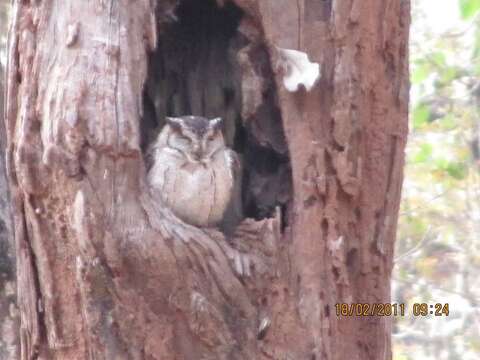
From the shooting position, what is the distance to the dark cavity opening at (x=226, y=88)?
11.1 feet

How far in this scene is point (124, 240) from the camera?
2734mm

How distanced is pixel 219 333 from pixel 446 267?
5.46m

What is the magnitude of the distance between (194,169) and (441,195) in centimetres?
306

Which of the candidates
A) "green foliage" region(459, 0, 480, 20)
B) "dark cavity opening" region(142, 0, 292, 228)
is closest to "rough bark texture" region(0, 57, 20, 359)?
"dark cavity opening" region(142, 0, 292, 228)

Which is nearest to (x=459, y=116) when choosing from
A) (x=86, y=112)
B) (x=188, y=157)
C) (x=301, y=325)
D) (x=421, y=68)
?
(x=421, y=68)

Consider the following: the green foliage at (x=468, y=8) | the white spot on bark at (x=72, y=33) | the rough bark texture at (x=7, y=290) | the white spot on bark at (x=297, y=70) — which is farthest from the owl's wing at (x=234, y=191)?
the green foliage at (x=468, y=8)

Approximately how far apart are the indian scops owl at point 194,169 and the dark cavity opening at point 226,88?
0.10 m

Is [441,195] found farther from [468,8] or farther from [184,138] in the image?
[184,138]

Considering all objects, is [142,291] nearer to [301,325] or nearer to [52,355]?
[52,355]

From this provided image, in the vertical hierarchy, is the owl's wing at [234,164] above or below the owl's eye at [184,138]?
below

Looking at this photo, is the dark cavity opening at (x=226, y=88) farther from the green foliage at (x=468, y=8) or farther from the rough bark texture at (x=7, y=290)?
the green foliage at (x=468, y=8)

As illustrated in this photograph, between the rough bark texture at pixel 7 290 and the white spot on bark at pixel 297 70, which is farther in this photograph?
the rough bark texture at pixel 7 290

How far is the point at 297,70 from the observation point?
3.14 metres

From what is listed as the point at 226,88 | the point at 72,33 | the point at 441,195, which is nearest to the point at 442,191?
the point at 441,195
